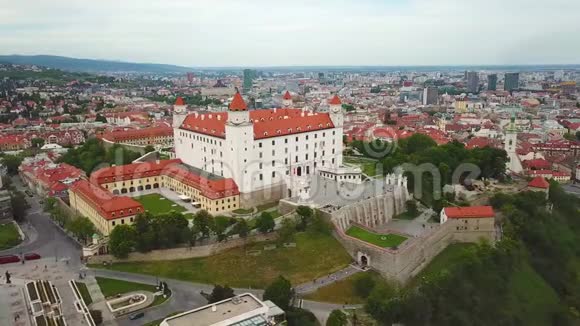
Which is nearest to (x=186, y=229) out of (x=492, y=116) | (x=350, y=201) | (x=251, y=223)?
(x=251, y=223)

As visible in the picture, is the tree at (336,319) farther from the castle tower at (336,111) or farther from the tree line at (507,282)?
the castle tower at (336,111)

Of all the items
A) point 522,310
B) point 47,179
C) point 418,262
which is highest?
point 47,179

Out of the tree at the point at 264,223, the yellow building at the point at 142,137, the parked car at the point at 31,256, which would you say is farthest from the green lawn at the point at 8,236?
the yellow building at the point at 142,137

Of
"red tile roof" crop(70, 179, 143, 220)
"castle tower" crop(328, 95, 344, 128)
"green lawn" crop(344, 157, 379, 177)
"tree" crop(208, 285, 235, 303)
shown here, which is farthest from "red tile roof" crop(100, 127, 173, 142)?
"tree" crop(208, 285, 235, 303)

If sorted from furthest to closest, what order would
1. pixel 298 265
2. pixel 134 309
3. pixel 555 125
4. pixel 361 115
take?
1. pixel 361 115
2. pixel 555 125
3. pixel 298 265
4. pixel 134 309

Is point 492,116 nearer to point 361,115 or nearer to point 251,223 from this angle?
Result: point 361,115
